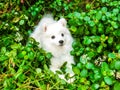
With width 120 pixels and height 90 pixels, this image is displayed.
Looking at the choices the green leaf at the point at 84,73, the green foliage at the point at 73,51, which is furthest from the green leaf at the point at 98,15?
the green leaf at the point at 84,73

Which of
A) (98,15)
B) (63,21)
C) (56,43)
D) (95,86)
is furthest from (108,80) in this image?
(63,21)

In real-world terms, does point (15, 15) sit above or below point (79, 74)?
above

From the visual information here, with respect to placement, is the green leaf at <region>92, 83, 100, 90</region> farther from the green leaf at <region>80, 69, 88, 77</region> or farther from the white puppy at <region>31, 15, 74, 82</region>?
the white puppy at <region>31, 15, 74, 82</region>

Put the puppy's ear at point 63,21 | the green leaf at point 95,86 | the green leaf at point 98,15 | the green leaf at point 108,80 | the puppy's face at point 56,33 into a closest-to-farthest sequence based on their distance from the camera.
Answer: the green leaf at point 108,80
the green leaf at point 95,86
the green leaf at point 98,15
the puppy's face at point 56,33
the puppy's ear at point 63,21

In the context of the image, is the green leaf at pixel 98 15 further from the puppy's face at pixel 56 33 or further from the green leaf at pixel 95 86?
the green leaf at pixel 95 86

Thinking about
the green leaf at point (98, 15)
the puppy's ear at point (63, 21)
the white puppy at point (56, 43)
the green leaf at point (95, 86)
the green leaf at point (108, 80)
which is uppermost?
the puppy's ear at point (63, 21)

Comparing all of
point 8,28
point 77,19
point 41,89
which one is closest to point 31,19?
point 8,28

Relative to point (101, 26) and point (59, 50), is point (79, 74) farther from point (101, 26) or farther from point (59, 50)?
point (59, 50)

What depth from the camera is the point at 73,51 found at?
4.52 m

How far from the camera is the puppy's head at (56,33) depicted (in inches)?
203

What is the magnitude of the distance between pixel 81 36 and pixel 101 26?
65 cm

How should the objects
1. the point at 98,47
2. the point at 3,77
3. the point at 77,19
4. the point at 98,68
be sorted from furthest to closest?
the point at 77,19, the point at 98,47, the point at 3,77, the point at 98,68

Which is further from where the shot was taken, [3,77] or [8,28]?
[8,28]

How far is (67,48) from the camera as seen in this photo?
5.30 meters
